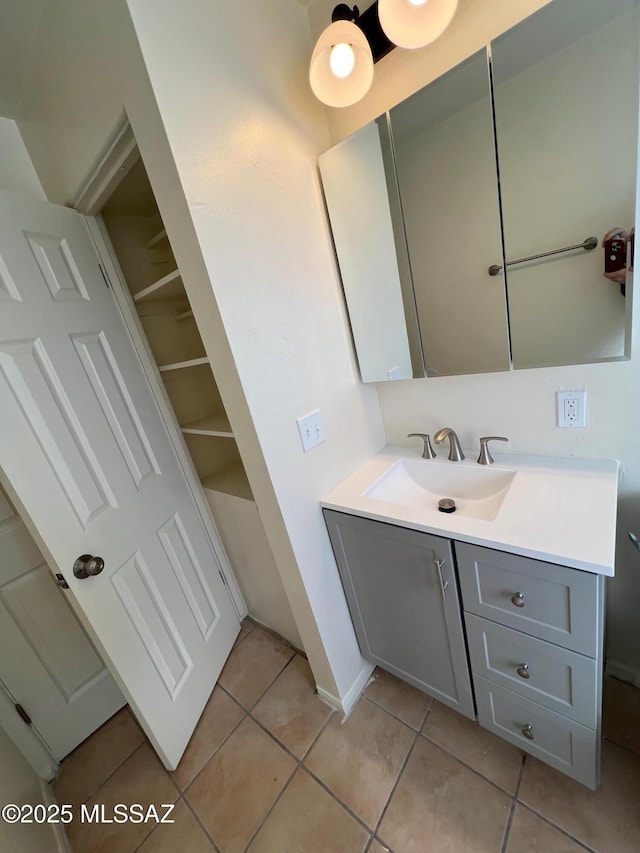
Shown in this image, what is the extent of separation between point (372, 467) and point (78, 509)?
1.03 meters

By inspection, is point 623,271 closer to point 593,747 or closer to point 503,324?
point 503,324

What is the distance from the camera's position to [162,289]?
1.36 meters


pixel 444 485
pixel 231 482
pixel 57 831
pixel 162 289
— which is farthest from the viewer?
pixel 231 482

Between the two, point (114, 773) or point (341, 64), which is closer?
point (341, 64)

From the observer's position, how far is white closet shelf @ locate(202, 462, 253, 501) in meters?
1.54

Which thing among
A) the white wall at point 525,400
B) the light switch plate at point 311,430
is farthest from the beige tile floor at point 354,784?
the light switch plate at point 311,430

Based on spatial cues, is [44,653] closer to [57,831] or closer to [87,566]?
[57,831]

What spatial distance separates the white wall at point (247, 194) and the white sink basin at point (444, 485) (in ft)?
0.67

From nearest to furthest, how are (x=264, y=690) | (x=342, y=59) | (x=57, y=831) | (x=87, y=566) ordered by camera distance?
1. (x=342, y=59)
2. (x=87, y=566)
3. (x=57, y=831)
4. (x=264, y=690)

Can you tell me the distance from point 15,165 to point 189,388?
3.44 feet

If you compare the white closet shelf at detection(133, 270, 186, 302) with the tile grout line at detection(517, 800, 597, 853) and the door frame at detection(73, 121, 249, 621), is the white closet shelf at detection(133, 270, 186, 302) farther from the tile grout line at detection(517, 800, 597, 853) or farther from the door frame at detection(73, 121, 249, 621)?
the tile grout line at detection(517, 800, 597, 853)

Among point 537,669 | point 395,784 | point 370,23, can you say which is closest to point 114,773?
point 395,784

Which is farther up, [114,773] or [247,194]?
[247,194]

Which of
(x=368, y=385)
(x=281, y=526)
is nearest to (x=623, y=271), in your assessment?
(x=368, y=385)
